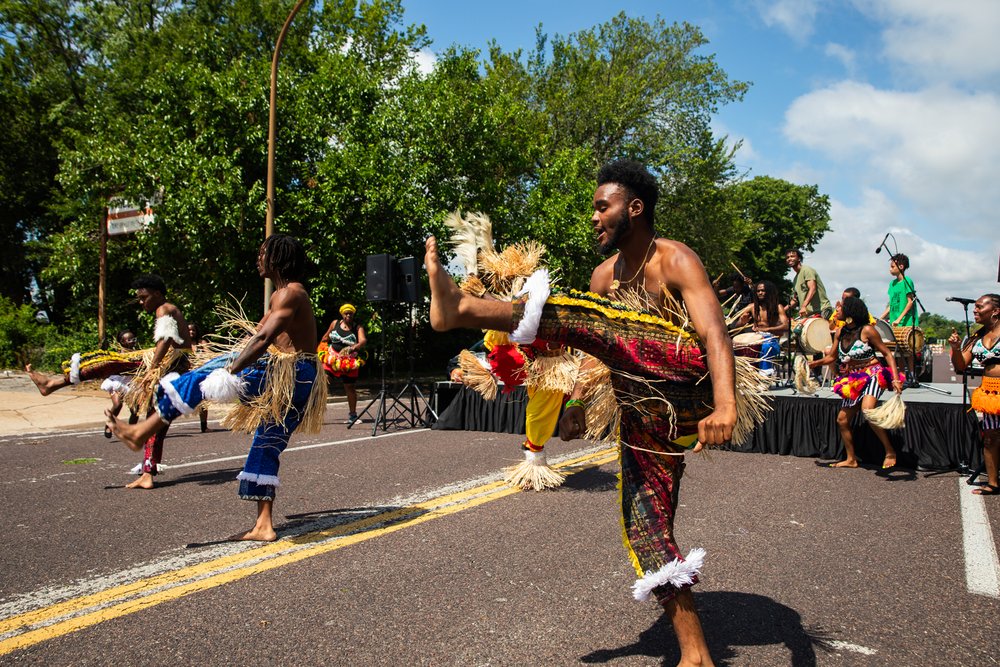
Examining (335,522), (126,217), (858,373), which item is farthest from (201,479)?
(126,217)

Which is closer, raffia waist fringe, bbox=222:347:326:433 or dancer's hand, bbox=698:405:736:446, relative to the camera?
dancer's hand, bbox=698:405:736:446

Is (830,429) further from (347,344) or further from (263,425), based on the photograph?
(347,344)

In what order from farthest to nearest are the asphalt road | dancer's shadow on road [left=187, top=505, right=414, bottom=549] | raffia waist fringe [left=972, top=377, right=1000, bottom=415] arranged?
raffia waist fringe [left=972, top=377, right=1000, bottom=415]
dancer's shadow on road [left=187, top=505, right=414, bottom=549]
the asphalt road

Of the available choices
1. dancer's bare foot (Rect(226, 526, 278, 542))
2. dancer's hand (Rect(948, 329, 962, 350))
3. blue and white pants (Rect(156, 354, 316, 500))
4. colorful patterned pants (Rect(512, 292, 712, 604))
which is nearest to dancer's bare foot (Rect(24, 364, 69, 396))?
blue and white pants (Rect(156, 354, 316, 500))

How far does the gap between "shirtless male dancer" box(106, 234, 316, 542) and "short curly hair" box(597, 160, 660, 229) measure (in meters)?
2.43

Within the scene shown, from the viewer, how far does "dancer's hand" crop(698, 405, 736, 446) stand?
2.47 metres

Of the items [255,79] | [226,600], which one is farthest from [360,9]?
[226,600]

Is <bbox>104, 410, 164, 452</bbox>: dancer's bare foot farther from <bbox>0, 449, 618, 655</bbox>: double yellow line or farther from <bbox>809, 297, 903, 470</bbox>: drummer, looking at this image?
A: <bbox>809, 297, 903, 470</bbox>: drummer

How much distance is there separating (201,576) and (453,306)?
96.9 inches

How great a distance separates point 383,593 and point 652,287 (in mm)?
2047

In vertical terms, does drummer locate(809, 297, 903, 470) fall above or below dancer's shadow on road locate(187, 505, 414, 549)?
above

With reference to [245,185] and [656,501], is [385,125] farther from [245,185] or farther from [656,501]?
[656,501]

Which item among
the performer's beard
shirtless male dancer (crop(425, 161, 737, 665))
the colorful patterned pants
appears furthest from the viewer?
the performer's beard

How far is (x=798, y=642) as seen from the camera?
3.15 metres
